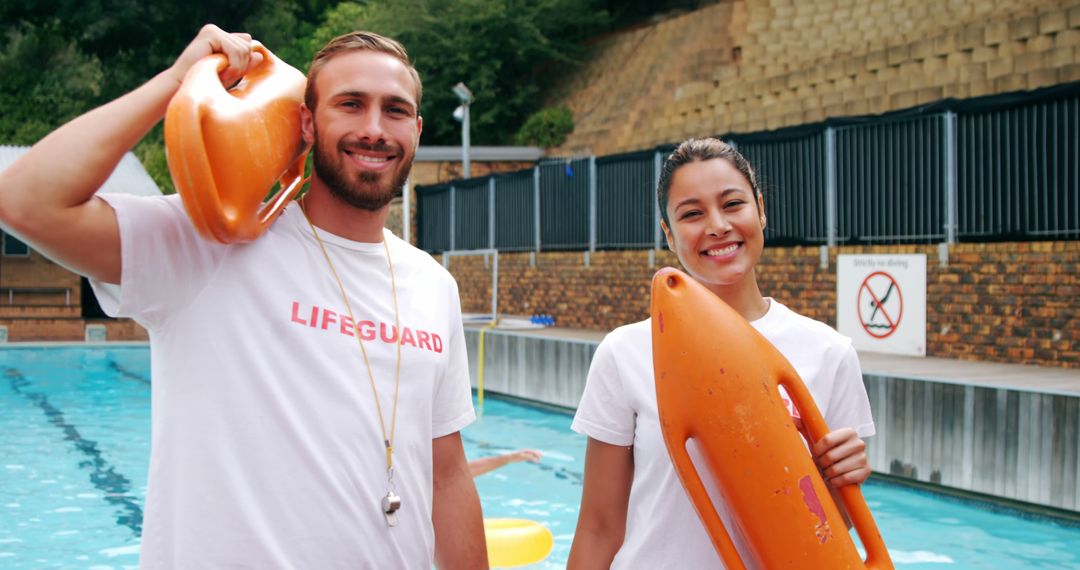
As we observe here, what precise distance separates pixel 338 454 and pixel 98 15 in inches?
1302

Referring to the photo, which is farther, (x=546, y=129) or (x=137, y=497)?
(x=546, y=129)

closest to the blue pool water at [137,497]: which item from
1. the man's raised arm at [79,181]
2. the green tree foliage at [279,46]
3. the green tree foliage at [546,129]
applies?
the man's raised arm at [79,181]

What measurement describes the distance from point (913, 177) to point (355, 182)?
931cm

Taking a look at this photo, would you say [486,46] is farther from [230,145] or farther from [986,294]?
[230,145]

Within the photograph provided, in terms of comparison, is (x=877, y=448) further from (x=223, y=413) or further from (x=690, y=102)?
(x=690, y=102)

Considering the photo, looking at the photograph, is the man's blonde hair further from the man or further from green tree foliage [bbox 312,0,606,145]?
green tree foliage [bbox 312,0,606,145]

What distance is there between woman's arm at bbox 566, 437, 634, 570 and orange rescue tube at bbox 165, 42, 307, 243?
2.76 feet

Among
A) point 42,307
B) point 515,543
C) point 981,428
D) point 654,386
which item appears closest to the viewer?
point 654,386

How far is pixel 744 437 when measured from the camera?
1.94 meters

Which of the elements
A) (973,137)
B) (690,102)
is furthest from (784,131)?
(690,102)

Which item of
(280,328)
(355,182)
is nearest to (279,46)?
(355,182)

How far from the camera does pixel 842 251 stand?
36.3 ft

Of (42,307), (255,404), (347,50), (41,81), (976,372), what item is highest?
(41,81)

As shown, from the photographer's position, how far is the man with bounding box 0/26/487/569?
1.80 metres
